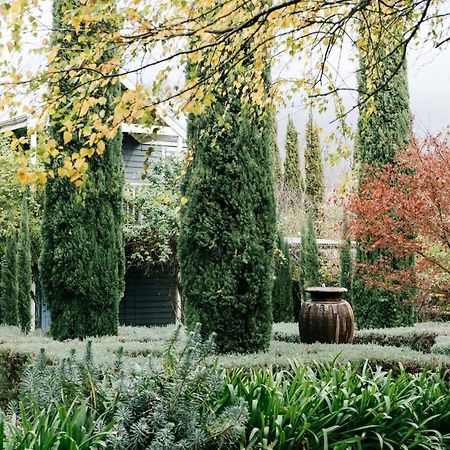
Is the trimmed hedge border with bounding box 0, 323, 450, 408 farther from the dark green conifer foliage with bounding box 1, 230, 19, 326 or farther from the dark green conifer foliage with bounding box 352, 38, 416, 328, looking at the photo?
the dark green conifer foliage with bounding box 1, 230, 19, 326

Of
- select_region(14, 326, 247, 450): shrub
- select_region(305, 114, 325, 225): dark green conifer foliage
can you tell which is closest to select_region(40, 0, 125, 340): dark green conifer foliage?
select_region(14, 326, 247, 450): shrub

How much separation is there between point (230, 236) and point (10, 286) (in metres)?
7.74

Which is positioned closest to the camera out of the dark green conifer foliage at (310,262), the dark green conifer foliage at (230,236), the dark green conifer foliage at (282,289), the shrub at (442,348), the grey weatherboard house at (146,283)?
the dark green conifer foliage at (230,236)

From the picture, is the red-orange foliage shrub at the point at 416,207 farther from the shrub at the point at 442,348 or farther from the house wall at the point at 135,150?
the house wall at the point at 135,150

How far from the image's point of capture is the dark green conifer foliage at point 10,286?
44.2 ft

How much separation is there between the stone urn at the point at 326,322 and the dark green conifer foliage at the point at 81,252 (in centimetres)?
261

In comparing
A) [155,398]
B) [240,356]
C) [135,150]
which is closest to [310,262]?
[135,150]

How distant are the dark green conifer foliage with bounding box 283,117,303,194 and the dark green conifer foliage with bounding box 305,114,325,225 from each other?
341 millimetres

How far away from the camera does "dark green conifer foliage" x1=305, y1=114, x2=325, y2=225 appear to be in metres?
24.5

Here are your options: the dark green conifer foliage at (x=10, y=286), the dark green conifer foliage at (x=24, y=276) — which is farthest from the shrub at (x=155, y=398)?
the dark green conifer foliage at (x=10, y=286)

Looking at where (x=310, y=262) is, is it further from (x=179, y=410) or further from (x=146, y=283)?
(x=179, y=410)

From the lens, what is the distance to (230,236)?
286 inches

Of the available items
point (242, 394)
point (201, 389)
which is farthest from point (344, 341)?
point (201, 389)

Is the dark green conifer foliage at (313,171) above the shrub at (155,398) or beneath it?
above
